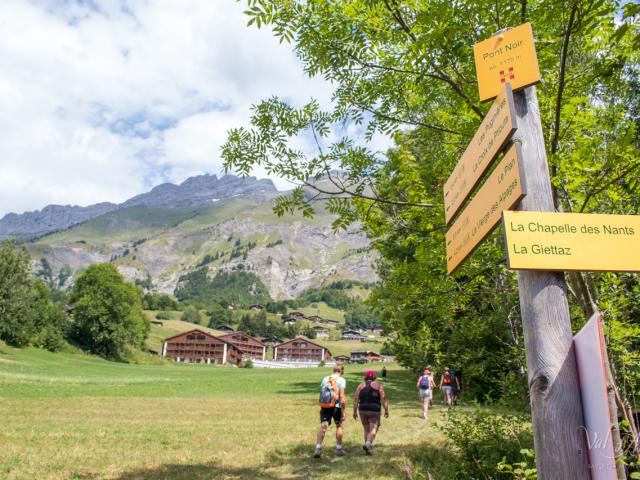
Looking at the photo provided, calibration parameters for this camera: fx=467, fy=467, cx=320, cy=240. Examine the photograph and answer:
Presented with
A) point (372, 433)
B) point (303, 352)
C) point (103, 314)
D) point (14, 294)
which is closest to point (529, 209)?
point (372, 433)

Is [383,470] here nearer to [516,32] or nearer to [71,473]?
[71,473]

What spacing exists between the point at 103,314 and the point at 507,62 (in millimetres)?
88325

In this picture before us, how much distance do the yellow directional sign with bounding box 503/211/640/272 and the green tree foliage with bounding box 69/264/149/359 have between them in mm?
87593

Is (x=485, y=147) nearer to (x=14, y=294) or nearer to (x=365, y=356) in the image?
(x=14, y=294)

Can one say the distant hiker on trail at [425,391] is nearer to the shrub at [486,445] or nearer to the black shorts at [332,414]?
the black shorts at [332,414]

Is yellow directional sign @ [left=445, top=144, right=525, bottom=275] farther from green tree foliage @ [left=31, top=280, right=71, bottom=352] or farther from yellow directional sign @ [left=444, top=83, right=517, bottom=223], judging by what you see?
green tree foliage @ [left=31, top=280, right=71, bottom=352]

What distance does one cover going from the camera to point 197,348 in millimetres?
128250

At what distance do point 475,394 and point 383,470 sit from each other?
15257mm

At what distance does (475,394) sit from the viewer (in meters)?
22.4

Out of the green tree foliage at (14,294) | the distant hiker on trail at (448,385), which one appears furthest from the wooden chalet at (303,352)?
the distant hiker on trail at (448,385)

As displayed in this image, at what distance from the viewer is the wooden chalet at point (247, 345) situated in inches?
5595

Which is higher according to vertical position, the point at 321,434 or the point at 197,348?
the point at 197,348

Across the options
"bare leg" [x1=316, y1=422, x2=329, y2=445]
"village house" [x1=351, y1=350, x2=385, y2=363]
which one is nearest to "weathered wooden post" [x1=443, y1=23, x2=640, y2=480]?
"bare leg" [x1=316, y1=422, x2=329, y2=445]

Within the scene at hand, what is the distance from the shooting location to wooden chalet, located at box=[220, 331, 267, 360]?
466 ft
